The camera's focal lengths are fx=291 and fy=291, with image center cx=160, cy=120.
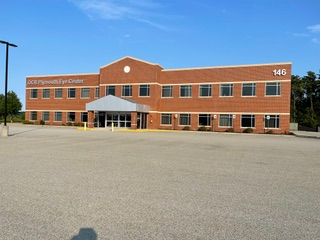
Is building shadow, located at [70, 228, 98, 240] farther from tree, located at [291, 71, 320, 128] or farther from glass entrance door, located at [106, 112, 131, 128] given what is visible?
tree, located at [291, 71, 320, 128]

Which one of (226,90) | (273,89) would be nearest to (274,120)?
(273,89)

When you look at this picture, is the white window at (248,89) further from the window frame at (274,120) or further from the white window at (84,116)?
the white window at (84,116)

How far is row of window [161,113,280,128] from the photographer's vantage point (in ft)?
122

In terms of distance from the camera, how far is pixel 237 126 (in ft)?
127

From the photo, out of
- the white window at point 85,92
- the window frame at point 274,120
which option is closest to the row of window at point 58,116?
the white window at point 85,92

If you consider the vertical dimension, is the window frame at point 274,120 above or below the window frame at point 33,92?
below

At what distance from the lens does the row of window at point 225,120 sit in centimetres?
3709

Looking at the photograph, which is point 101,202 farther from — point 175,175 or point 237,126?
point 237,126

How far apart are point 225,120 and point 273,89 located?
7.26 meters

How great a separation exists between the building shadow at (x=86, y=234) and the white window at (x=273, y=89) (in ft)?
120

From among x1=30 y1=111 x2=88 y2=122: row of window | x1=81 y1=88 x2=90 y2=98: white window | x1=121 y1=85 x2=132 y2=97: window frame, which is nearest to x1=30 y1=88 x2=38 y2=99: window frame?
x1=30 y1=111 x2=88 y2=122: row of window

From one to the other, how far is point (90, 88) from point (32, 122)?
12.6 metres

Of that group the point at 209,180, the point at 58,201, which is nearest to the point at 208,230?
the point at 58,201

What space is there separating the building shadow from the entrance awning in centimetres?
3405
